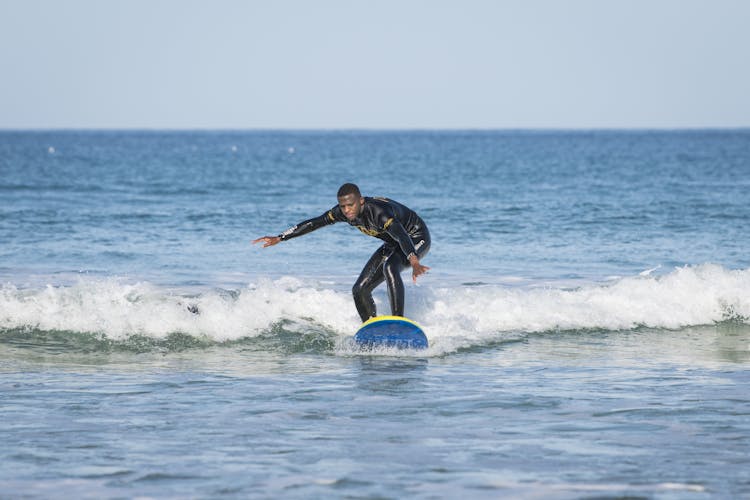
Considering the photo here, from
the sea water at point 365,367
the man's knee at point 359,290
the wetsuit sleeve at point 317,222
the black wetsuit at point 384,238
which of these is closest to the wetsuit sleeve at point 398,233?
the black wetsuit at point 384,238

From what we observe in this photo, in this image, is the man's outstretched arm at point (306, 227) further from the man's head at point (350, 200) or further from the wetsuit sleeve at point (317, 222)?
the man's head at point (350, 200)

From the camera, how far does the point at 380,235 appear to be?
34.9 ft

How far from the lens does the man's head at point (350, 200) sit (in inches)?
396

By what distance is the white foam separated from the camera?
A: 1220cm

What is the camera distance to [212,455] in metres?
6.69

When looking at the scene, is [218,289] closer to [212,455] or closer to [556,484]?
[212,455]

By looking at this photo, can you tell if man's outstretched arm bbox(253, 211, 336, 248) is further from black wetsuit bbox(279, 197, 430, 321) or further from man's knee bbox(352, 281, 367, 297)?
man's knee bbox(352, 281, 367, 297)

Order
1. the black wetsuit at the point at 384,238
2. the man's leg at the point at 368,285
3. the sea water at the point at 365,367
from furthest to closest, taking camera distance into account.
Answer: the man's leg at the point at 368,285, the black wetsuit at the point at 384,238, the sea water at the point at 365,367

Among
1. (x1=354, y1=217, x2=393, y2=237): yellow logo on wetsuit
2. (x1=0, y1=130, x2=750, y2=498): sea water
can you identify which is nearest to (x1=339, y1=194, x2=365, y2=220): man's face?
(x1=354, y1=217, x2=393, y2=237): yellow logo on wetsuit

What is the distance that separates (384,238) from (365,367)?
1.54m

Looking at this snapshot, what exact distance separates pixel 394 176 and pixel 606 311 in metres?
41.8

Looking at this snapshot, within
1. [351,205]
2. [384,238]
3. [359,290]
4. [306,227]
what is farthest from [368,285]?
[351,205]

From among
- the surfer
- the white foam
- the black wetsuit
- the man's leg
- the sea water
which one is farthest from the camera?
the white foam

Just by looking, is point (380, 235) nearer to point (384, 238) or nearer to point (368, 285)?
point (384, 238)
